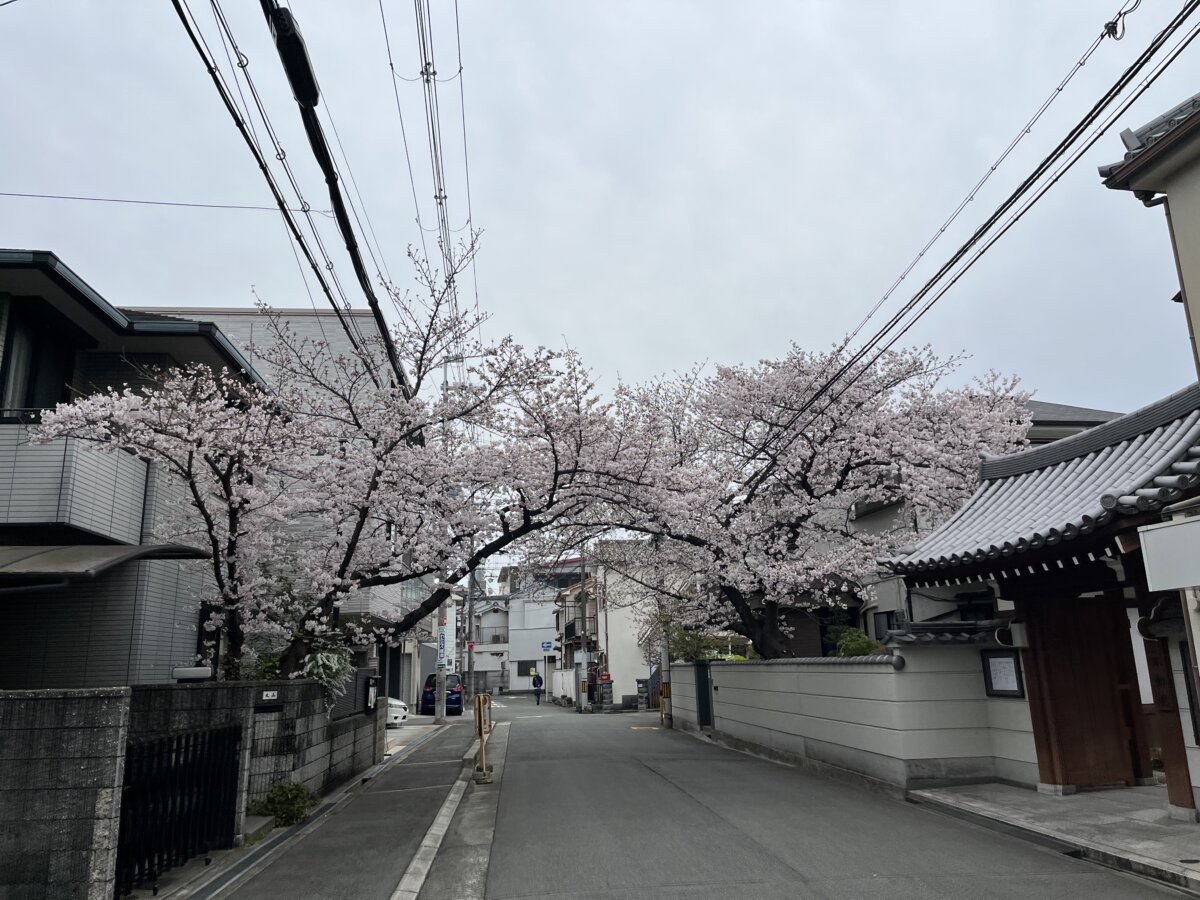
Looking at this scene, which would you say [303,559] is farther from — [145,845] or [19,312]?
[145,845]

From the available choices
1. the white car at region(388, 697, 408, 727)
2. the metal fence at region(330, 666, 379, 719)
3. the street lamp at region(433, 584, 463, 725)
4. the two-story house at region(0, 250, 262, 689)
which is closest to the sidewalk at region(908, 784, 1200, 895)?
the metal fence at region(330, 666, 379, 719)

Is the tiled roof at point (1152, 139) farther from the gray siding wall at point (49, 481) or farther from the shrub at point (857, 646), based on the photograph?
the gray siding wall at point (49, 481)

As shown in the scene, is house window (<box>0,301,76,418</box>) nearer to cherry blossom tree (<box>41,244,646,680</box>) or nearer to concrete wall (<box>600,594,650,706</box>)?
cherry blossom tree (<box>41,244,646,680</box>)

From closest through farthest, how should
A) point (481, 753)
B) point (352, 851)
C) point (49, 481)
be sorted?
point (352, 851), point (49, 481), point (481, 753)

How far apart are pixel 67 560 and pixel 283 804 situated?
12.3 feet

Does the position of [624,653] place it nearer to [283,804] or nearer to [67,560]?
[283,804]

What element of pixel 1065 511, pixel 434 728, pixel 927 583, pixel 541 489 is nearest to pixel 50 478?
pixel 541 489

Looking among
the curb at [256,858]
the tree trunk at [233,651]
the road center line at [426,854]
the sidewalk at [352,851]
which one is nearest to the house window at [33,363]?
the tree trunk at [233,651]

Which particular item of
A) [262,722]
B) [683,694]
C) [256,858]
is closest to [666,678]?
[683,694]

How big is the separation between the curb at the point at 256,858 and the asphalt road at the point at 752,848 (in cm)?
228

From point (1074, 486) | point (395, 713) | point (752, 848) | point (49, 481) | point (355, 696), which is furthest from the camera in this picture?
point (395, 713)

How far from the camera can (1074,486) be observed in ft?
34.5

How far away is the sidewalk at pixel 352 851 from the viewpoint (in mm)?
7395

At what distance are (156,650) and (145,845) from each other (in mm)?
7193
